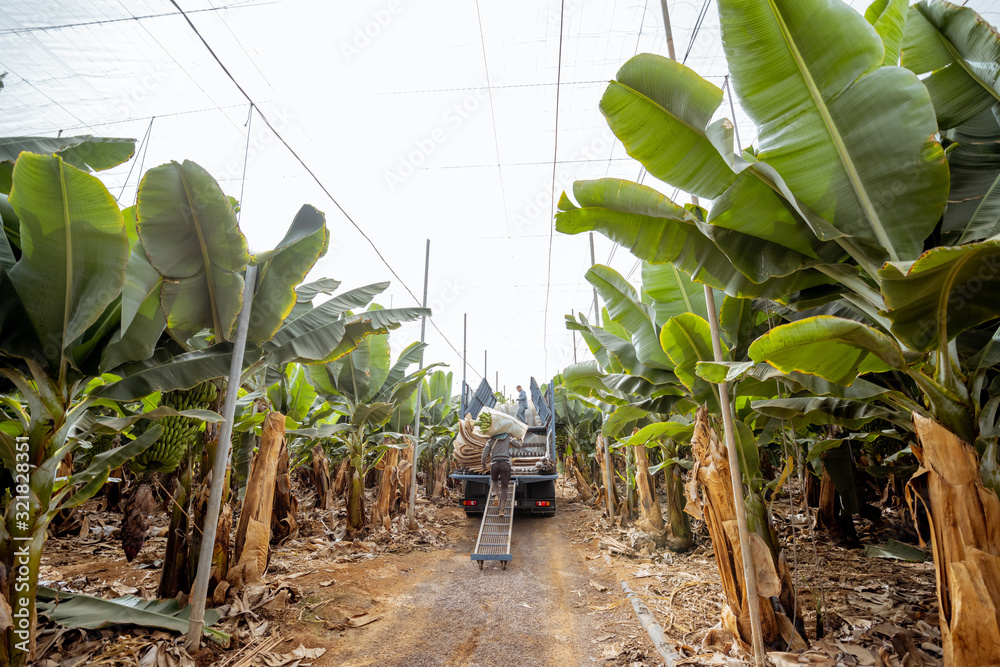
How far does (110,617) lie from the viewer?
9.50 feet

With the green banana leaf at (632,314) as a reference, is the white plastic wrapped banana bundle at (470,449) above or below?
below

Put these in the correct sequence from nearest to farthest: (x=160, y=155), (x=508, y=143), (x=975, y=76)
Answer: (x=975, y=76) < (x=160, y=155) < (x=508, y=143)

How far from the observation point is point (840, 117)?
202 cm

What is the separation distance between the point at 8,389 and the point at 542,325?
1452cm

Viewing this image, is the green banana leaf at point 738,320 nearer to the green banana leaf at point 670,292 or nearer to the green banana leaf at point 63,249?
the green banana leaf at point 670,292

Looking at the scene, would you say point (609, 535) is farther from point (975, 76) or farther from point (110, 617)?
point (975, 76)

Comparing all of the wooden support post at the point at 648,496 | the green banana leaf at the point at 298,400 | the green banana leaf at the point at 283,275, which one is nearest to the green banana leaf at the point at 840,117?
the green banana leaf at the point at 283,275

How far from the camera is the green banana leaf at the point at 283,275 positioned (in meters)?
3.61

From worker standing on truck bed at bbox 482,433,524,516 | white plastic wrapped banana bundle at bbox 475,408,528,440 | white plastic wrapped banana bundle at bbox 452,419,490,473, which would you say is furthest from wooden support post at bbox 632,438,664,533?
white plastic wrapped banana bundle at bbox 452,419,490,473

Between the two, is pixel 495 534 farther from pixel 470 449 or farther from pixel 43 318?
pixel 43 318

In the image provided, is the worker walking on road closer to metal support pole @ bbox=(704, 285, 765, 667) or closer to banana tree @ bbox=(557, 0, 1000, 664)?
metal support pole @ bbox=(704, 285, 765, 667)

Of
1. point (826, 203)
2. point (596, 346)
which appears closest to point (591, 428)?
point (596, 346)

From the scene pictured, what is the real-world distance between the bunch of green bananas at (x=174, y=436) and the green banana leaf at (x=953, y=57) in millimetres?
5206

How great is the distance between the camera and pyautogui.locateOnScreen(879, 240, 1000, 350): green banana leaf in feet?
5.20
